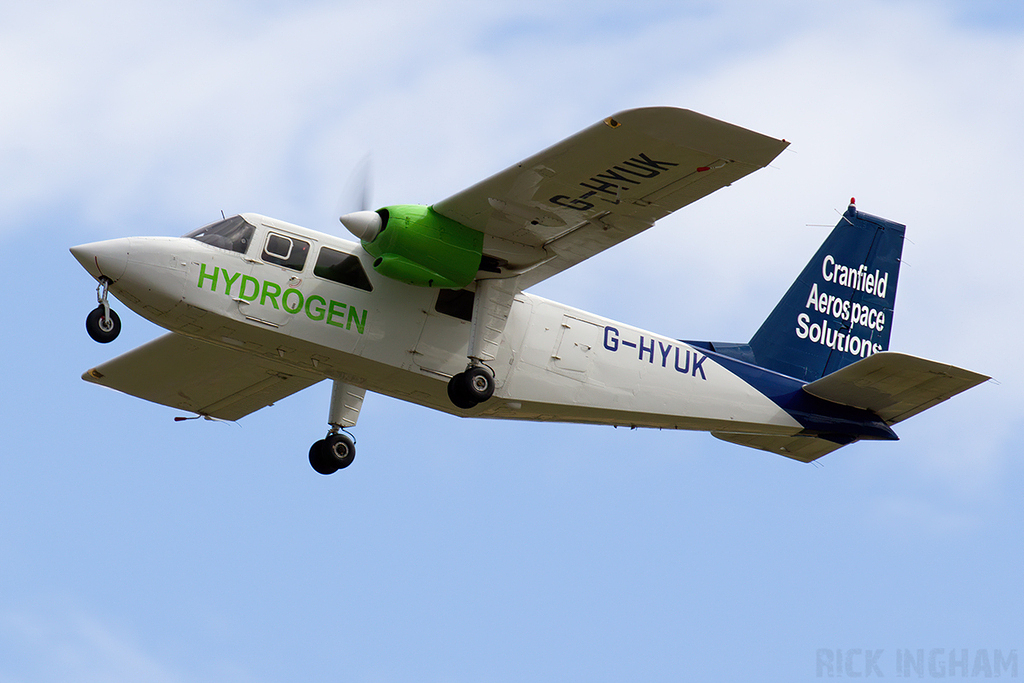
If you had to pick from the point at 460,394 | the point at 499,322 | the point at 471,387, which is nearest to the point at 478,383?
the point at 471,387

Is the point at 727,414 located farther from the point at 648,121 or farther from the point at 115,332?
the point at 115,332

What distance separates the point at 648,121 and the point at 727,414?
20.2ft

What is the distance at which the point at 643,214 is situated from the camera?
54.5 feet

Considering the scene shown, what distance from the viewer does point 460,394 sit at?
57.0 feet

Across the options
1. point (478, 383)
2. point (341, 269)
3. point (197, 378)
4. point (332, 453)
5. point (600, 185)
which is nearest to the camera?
point (600, 185)

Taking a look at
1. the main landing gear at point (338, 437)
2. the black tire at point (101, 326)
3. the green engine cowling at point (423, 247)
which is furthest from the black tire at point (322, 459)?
the black tire at point (101, 326)

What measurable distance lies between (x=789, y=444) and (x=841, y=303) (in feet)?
9.27

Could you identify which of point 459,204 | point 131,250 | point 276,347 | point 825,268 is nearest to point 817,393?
point 825,268

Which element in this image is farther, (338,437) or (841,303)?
(841,303)

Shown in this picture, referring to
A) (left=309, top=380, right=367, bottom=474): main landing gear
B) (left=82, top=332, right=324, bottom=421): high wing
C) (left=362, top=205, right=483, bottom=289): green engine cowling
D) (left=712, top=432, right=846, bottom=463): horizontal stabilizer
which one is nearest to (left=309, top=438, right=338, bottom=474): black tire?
(left=309, top=380, right=367, bottom=474): main landing gear

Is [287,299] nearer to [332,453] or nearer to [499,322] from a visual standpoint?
[499,322]

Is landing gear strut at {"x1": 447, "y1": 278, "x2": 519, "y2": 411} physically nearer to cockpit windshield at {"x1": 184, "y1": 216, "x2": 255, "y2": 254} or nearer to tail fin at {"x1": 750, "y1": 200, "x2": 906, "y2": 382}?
cockpit windshield at {"x1": 184, "y1": 216, "x2": 255, "y2": 254}

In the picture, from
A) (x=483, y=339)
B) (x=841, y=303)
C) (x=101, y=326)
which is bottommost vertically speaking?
(x=101, y=326)

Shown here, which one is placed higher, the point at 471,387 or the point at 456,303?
the point at 456,303
